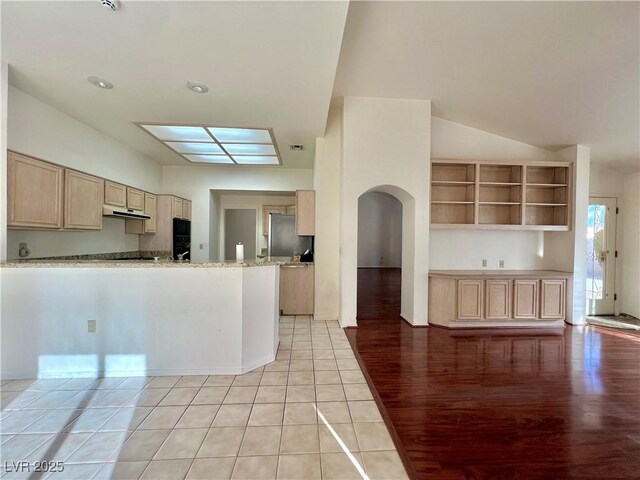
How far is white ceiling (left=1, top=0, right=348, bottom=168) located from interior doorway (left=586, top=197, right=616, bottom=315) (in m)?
5.18

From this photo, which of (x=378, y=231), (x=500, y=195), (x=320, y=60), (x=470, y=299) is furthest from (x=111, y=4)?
(x=378, y=231)

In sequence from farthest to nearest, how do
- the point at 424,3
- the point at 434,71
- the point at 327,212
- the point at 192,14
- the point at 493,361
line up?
the point at 327,212 < the point at 434,71 < the point at 493,361 < the point at 424,3 < the point at 192,14

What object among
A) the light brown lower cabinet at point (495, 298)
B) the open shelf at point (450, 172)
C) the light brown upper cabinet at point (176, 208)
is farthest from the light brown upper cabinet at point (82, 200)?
the open shelf at point (450, 172)

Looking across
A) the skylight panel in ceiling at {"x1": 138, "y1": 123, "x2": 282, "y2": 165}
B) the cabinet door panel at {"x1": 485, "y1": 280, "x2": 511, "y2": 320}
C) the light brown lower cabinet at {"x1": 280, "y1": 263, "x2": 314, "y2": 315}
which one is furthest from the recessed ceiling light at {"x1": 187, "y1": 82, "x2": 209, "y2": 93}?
the cabinet door panel at {"x1": 485, "y1": 280, "x2": 511, "y2": 320}

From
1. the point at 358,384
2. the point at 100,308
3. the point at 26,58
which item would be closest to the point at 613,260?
the point at 358,384

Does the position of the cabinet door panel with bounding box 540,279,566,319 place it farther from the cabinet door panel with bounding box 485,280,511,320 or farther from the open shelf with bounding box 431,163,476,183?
the open shelf with bounding box 431,163,476,183

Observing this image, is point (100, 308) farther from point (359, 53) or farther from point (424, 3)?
point (424, 3)

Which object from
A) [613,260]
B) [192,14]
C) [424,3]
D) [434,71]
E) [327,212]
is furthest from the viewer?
[613,260]

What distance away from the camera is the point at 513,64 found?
294cm

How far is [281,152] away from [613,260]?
6155mm

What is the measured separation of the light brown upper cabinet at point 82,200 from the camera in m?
3.16

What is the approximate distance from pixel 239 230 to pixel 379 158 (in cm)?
448

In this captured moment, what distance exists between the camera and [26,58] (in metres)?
2.34

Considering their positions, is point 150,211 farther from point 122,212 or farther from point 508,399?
point 508,399
